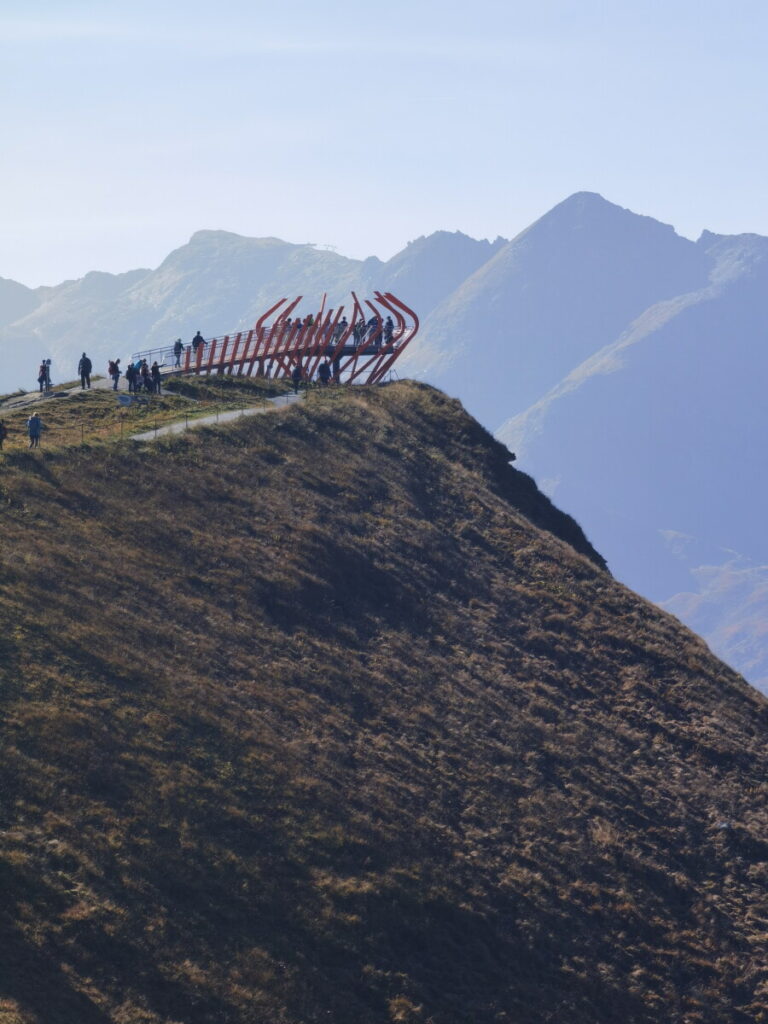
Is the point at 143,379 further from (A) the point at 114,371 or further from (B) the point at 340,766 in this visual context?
(B) the point at 340,766

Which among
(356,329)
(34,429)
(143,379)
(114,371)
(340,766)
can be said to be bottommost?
(340,766)

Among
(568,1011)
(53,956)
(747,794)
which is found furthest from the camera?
(747,794)

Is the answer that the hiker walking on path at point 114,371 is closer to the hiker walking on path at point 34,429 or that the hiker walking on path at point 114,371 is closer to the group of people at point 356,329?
the group of people at point 356,329

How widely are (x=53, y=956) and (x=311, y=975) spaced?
563cm

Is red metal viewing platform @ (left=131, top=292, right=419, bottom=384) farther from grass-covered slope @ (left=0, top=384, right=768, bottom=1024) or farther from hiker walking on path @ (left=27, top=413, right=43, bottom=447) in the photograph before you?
hiker walking on path @ (left=27, top=413, right=43, bottom=447)

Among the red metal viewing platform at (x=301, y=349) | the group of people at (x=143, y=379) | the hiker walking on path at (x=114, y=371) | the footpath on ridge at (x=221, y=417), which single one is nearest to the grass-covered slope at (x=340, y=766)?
the footpath on ridge at (x=221, y=417)

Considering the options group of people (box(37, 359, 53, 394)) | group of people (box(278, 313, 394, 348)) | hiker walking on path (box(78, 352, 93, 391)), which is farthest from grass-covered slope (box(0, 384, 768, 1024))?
group of people (box(278, 313, 394, 348))

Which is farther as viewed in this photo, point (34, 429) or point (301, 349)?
point (301, 349)

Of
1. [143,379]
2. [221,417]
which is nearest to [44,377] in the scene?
[143,379]

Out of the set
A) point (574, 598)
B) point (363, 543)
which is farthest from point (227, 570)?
point (574, 598)

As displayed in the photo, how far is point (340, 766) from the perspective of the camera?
3525 centimetres

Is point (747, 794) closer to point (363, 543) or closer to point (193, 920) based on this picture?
point (363, 543)

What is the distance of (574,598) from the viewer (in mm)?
51781

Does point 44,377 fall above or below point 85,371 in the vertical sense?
below
